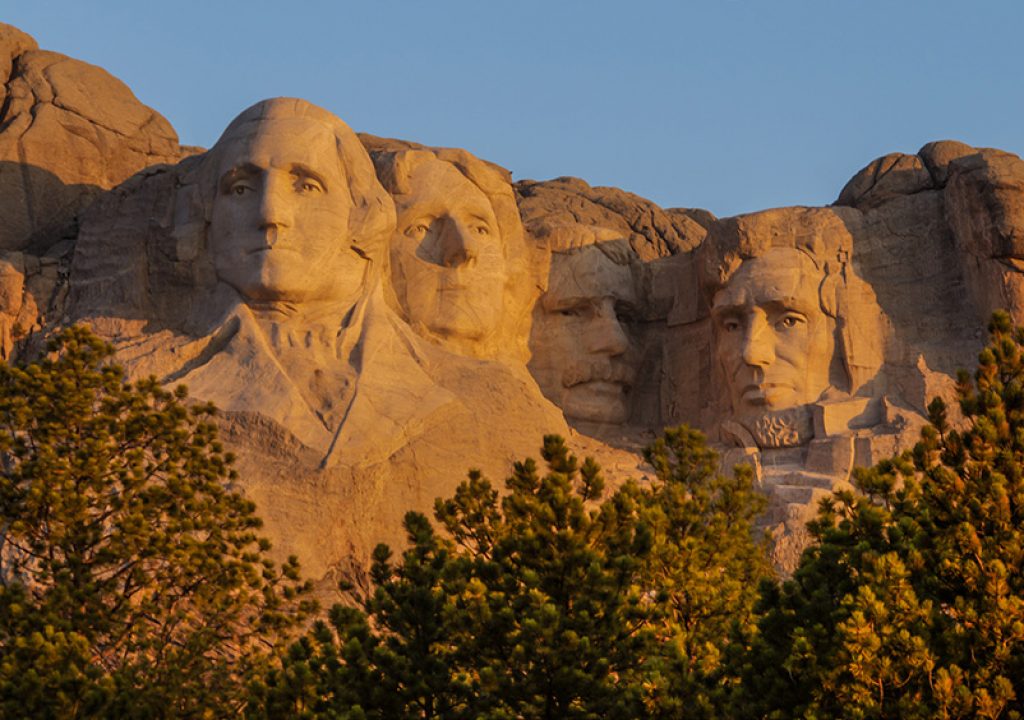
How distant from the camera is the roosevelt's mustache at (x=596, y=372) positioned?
913 inches

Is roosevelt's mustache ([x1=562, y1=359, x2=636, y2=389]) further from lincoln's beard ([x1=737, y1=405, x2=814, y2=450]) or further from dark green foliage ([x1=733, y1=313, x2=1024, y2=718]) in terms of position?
dark green foliage ([x1=733, y1=313, x2=1024, y2=718])

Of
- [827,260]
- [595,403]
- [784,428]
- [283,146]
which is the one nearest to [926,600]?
[784,428]

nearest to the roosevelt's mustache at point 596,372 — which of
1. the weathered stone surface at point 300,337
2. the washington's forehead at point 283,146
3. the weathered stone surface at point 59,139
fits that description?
the weathered stone surface at point 300,337

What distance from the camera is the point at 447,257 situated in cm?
2208

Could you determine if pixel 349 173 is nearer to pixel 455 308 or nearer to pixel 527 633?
pixel 455 308

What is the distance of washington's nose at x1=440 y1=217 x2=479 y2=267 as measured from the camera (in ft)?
72.0

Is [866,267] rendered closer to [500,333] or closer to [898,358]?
[898,358]

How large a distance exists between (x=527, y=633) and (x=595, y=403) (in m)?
11.4

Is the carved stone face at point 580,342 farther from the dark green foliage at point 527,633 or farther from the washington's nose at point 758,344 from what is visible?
the dark green foliage at point 527,633

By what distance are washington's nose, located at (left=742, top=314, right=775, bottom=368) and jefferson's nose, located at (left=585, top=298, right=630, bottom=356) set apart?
1842 mm

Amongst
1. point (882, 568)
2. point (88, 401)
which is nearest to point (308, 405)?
point (88, 401)

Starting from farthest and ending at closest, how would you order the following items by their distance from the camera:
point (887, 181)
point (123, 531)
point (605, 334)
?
point (605, 334), point (887, 181), point (123, 531)

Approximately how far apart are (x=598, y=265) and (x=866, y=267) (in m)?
3.38

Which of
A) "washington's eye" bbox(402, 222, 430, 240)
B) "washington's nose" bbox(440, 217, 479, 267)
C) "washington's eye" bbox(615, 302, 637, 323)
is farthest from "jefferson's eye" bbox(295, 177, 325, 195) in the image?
"washington's eye" bbox(615, 302, 637, 323)
